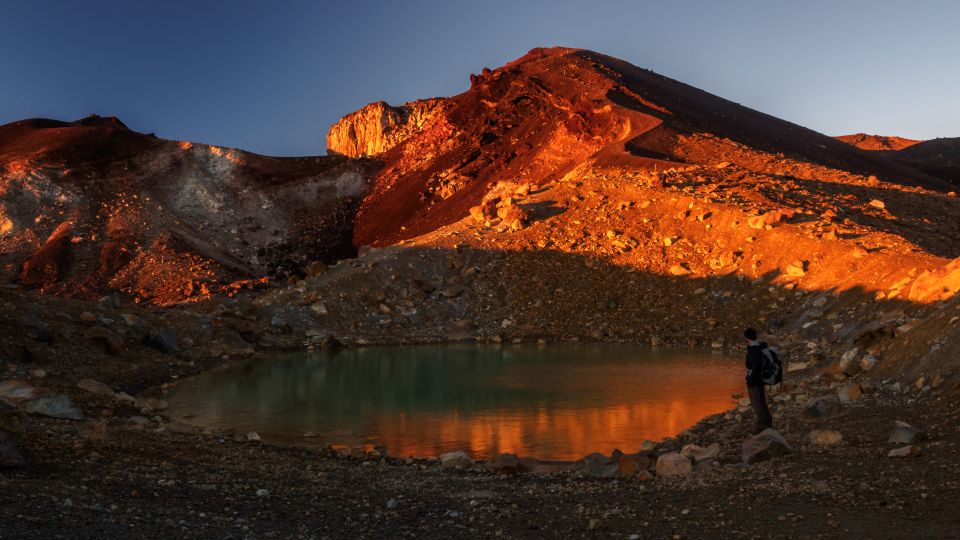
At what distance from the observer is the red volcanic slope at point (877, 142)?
446ft

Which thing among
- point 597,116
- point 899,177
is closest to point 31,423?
A: point 597,116

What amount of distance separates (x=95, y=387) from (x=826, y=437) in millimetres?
15970

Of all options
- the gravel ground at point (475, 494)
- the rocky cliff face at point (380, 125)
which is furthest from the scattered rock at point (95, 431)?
the rocky cliff face at point (380, 125)

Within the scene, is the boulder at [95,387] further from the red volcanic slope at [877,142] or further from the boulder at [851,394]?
the red volcanic slope at [877,142]

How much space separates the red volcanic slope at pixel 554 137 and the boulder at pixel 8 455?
1430 inches

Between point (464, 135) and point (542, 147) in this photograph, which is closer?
point (542, 147)

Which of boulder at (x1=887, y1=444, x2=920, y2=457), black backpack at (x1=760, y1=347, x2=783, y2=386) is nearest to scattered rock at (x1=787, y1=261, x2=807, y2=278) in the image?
black backpack at (x1=760, y1=347, x2=783, y2=386)

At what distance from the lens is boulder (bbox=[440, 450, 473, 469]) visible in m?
13.8

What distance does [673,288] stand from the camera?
34.4 meters

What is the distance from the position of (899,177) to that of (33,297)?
183ft

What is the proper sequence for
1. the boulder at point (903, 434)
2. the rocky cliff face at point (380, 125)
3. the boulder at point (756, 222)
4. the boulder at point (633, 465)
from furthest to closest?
the rocky cliff face at point (380, 125), the boulder at point (756, 222), the boulder at point (633, 465), the boulder at point (903, 434)

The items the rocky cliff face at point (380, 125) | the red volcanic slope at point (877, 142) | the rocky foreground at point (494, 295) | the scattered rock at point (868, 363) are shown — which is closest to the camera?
the rocky foreground at point (494, 295)

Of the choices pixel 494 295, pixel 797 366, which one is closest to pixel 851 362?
pixel 797 366

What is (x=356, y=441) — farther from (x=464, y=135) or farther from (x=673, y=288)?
(x=464, y=135)
